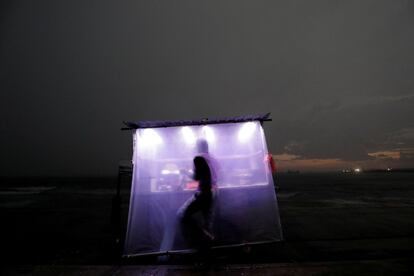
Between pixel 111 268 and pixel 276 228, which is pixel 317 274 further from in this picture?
pixel 111 268

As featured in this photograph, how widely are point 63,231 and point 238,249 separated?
6.49m

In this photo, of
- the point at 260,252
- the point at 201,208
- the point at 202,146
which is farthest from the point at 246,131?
the point at 260,252

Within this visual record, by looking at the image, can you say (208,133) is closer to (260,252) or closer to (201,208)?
(201,208)

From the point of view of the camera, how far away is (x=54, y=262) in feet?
18.6

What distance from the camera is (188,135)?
6.39 metres

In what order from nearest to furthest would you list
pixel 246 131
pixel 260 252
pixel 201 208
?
1. pixel 201 208
2. pixel 260 252
3. pixel 246 131

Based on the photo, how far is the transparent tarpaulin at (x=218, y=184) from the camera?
19.4 ft

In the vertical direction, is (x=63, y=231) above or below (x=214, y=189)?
below

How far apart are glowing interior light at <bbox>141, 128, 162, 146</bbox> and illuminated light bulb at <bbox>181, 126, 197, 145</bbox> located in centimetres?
62

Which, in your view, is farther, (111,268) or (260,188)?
(260,188)

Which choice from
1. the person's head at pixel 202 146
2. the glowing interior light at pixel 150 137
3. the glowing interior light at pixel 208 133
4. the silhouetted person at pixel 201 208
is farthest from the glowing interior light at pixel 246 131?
the glowing interior light at pixel 150 137

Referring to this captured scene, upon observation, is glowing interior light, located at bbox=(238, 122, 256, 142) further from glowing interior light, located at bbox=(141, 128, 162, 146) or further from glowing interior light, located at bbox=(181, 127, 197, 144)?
glowing interior light, located at bbox=(141, 128, 162, 146)

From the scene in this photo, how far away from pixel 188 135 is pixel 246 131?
4.85ft

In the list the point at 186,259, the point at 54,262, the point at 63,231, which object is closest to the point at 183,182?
the point at 186,259
